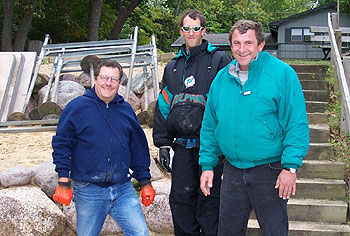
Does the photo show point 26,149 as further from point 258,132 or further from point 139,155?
point 258,132

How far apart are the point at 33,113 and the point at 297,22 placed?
2247 cm

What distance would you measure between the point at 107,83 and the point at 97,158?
554mm

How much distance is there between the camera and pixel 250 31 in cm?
338

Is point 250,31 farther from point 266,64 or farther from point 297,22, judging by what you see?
point 297,22

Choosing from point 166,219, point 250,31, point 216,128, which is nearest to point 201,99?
point 216,128

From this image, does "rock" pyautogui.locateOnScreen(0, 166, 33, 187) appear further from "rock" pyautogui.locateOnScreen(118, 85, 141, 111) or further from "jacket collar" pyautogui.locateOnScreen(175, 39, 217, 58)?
"rock" pyautogui.locateOnScreen(118, 85, 141, 111)

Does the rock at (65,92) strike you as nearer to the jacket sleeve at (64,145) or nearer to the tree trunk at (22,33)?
the jacket sleeve at (64,145)

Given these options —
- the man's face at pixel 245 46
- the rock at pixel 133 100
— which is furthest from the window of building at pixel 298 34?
the man's face at pixel 245 46

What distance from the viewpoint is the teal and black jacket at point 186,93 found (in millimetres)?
4004

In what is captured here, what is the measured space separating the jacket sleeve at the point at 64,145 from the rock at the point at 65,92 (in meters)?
6.39

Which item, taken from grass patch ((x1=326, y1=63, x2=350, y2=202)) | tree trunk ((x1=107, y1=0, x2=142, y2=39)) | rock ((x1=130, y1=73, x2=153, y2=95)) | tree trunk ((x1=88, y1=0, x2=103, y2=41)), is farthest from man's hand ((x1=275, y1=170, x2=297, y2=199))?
tree trunk ((x1=107, y1=0, x2=142, y2=39))

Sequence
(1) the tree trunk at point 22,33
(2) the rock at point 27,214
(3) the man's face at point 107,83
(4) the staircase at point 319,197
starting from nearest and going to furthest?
(3) the man's face at point 107,83 → (2) the rock at point 27,214 → (4) the staircase at point 319,197 → (1) the tree trunk at point 22,33

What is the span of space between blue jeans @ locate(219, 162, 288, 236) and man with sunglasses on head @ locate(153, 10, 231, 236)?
1.78ft

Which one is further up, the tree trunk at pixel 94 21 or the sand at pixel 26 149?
the tree trunk at pixel 94 21
